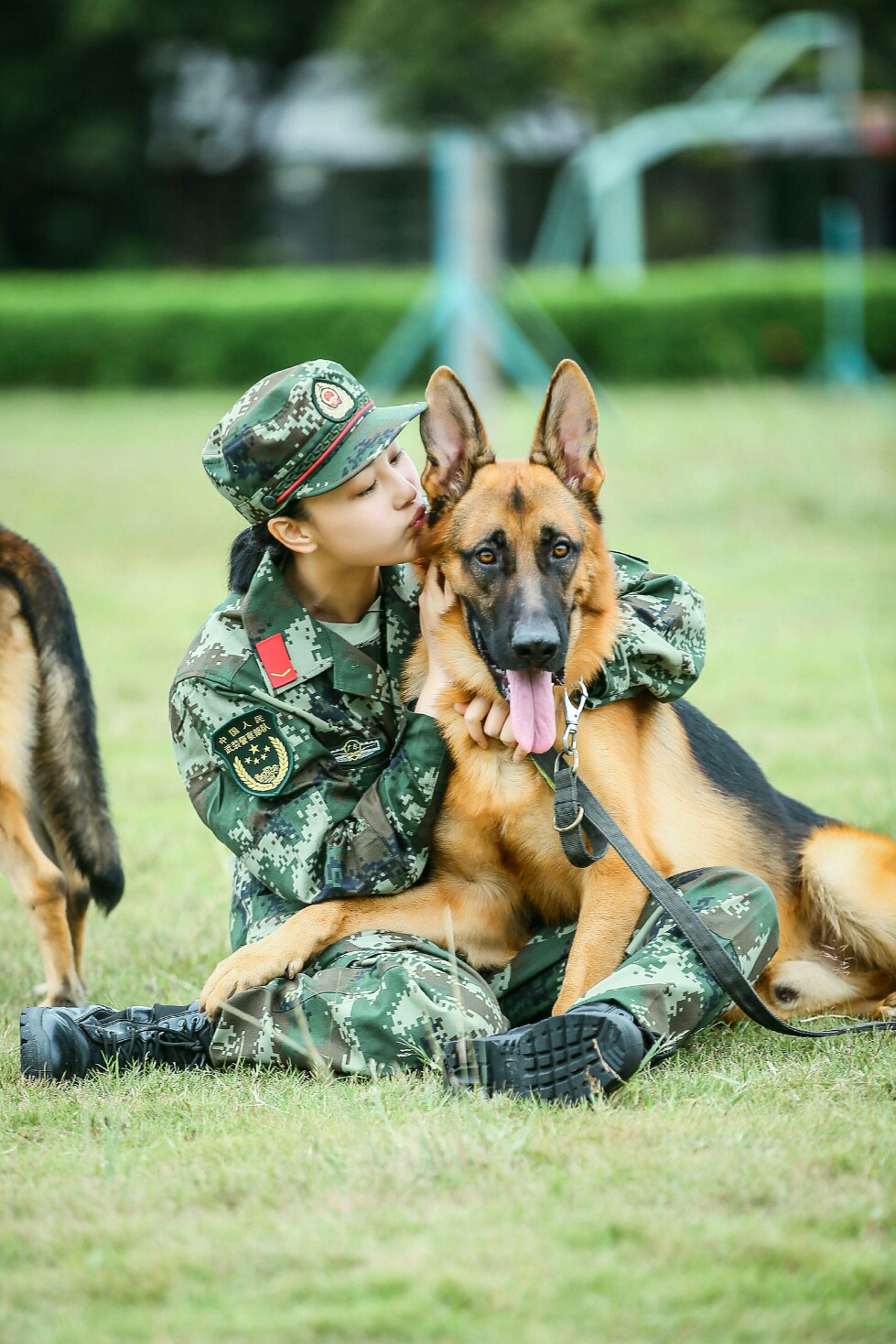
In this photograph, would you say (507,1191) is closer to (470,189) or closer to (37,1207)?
(37,1207)

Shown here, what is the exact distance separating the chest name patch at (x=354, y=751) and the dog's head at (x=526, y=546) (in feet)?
1.19

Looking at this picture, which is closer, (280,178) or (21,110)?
(21,110)

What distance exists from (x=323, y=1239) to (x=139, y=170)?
3845cm

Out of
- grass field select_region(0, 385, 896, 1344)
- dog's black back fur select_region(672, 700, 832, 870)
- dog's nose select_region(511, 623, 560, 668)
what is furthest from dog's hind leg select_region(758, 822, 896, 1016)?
dog's nose select_region(511, 623, 560, 668)

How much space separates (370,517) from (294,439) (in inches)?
10.6

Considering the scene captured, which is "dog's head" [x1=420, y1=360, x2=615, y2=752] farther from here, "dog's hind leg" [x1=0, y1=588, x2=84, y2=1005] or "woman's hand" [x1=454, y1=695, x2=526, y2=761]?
"dog's hind leg" [x1=0, y1=588, x2=84, y2=1005]

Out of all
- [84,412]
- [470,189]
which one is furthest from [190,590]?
[84,412]

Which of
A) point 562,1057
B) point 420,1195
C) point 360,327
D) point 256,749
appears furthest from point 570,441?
point 360,327

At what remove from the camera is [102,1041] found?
344 cm

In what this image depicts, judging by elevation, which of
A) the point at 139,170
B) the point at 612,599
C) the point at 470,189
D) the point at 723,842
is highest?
the point at 139,170

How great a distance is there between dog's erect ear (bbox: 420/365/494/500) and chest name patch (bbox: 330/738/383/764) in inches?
27.2

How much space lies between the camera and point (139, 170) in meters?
37.2

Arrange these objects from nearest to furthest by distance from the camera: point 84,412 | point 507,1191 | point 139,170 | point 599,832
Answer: point 507,1191 < point 599,832 < point 84,412 < point 139,170

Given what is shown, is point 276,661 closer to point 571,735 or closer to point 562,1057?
point 571,735
